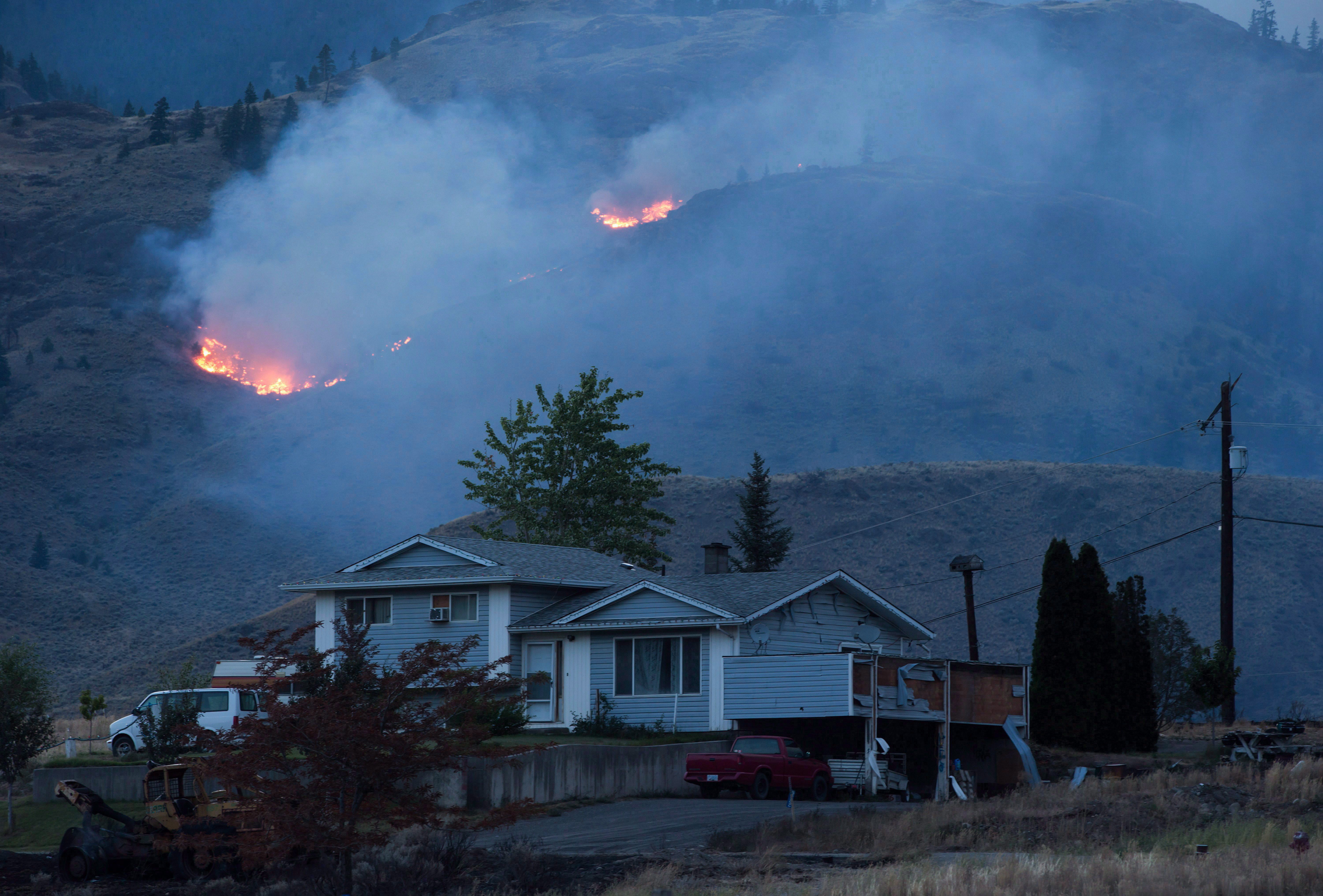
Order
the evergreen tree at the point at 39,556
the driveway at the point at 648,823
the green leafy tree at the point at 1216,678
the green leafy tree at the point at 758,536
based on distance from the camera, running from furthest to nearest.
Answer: the evergreen tree at the point at 39,556 → the green leafy tree at the point at 758,536 → the green leafy tree at the point at 1216,678 → the driveway at the point at 648,823

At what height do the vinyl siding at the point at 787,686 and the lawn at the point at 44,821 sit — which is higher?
the vinyl siding at the point at 787,686

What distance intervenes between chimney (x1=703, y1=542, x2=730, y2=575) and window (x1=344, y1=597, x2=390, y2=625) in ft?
32.6

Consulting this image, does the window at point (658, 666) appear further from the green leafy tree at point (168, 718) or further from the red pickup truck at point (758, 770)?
the green leafy tree at point (168, 718)

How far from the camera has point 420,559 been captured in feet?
132

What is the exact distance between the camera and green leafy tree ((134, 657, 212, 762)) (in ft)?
105

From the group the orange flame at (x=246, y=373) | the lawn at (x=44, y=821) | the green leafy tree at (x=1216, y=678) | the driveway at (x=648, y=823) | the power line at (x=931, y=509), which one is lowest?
the lawn at (x=44, y=821)

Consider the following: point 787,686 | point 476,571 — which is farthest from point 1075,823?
point 476,571

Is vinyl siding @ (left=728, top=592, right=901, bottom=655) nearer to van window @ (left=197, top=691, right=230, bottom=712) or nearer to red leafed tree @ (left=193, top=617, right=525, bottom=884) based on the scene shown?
van window @ (left=197, top=691, right=230, bottom=712)

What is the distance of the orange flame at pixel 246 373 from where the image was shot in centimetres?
16875

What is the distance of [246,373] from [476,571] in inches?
5627

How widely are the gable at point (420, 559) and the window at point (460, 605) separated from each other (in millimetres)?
939

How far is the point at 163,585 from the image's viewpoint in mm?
112688

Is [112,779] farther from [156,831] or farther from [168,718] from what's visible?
[156,831]

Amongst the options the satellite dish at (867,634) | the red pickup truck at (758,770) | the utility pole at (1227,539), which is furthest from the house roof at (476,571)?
the utility pole at (1227,539)
